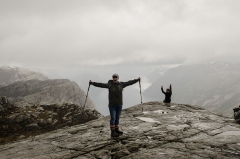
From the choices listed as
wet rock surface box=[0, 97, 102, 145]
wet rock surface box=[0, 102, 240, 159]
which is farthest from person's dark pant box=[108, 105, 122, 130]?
wet rock surface box=[0, 97, 102, 145]

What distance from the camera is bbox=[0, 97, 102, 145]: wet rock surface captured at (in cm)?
2518

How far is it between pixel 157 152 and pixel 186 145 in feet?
6.91

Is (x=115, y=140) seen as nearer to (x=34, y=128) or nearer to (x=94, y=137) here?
(x=94, y=137)

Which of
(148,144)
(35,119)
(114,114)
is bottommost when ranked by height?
(35,119)

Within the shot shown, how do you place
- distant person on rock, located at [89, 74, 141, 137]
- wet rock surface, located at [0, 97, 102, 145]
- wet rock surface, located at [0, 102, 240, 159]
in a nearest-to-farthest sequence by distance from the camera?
wet rock surface, located at [0, 102, 240, 159]
distant person on rock, located at [89, 74, 141, 137]
wet rock surface, located at [0, 97, 102, 145]

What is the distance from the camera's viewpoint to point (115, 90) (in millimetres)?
12766

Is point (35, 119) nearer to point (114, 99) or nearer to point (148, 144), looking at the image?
point (114, 99)

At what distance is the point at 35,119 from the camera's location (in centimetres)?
2891

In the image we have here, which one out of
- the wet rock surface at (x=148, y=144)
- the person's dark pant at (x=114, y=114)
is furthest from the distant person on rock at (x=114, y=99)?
the wet rock surface at (x=148, y=144)

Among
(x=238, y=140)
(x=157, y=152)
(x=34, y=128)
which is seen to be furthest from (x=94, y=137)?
(x=34, y=128)

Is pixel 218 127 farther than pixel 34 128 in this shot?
No

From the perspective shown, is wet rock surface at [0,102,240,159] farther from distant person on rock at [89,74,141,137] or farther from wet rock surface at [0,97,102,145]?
wet rock surface at [0,97,102,145]

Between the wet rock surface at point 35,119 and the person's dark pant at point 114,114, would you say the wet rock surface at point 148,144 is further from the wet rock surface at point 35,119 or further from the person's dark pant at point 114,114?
the wet rock surface at point 35,119

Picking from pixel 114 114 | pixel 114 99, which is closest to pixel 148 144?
pixel 114 114
